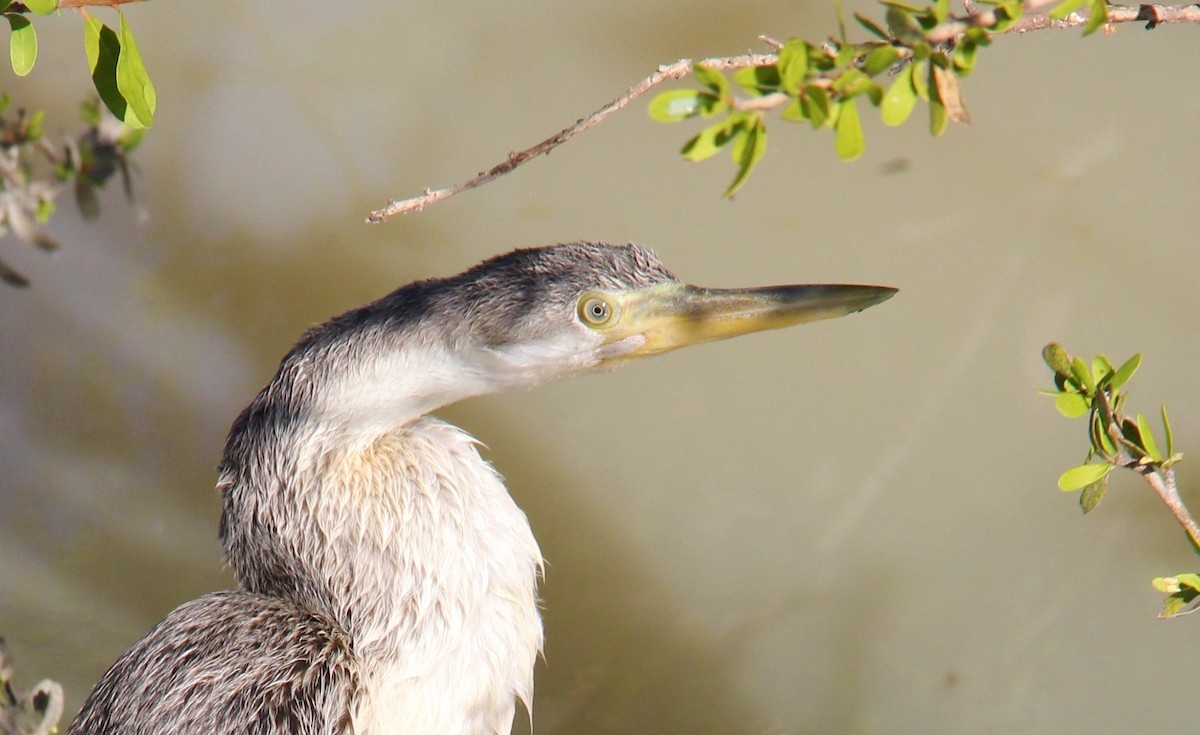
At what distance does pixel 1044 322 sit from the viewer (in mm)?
1916

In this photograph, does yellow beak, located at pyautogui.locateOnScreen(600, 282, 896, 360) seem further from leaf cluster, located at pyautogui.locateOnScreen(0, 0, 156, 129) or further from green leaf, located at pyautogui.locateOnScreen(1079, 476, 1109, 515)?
leaf cluster, located at pyautogui.locateOnScreen(0, 0, 156, 129)

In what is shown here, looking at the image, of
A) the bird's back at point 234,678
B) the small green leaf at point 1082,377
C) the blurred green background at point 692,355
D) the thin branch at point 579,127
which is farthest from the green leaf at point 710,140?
the blurred green background at point 692,355

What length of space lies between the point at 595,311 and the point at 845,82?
426 mm

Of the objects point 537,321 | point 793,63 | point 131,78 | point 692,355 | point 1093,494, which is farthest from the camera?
point 692,355

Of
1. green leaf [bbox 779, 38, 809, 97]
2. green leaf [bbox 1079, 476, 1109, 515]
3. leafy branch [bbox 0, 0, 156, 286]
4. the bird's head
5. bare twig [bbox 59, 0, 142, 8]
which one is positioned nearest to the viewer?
green leaf [bbox 779, 38, 809, 97]

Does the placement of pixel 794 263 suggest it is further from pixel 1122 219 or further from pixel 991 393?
pixel 1122 219

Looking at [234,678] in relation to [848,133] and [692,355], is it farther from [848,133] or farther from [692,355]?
[692,355]

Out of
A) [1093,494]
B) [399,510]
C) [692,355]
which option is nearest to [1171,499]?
[1093,494]

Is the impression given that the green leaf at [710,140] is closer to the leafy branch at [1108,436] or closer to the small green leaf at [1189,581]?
the leafy branch at [1108,436]

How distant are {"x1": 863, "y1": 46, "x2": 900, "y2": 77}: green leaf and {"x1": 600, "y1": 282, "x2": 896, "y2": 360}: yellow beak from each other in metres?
0.40

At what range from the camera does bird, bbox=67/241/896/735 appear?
1.01 m

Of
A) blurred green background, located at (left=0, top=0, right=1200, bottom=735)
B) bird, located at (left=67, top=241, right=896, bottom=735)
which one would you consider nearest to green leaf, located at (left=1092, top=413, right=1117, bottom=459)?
bird, located at (left=67, top=241, right=896, bottom=735)

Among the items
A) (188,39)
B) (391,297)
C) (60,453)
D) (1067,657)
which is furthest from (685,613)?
(188,39)

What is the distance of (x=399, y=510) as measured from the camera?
1054 mm
